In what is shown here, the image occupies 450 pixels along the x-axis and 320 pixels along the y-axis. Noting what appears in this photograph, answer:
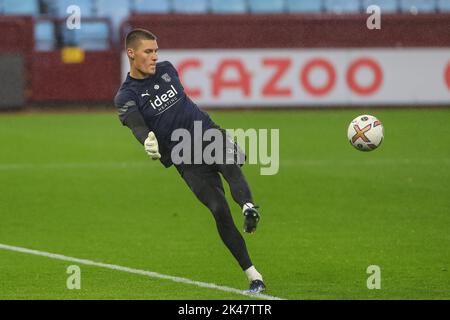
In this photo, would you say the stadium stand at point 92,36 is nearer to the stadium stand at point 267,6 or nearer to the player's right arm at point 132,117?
the stadium stand at point 267,6

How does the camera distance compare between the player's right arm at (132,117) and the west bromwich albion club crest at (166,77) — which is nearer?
the player's right arm at (132,117)

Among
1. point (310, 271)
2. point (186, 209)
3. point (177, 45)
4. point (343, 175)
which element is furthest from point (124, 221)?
point (177, 45)

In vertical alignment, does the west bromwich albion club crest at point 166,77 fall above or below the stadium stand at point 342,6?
Result: below

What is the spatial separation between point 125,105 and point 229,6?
20.9 meters

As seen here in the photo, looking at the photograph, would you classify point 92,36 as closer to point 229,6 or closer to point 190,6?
point 190,6

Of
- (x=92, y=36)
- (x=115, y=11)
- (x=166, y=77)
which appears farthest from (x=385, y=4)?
(x=166, y=77)

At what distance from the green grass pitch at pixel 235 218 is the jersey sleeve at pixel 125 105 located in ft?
4.79

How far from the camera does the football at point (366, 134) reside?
11.6 m

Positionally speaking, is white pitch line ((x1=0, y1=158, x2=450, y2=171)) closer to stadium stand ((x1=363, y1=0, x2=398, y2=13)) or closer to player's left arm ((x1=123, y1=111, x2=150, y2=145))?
player's left arm ((x1=123, y1=111, x2=150, y2=145))

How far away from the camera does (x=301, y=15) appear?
1095 inches

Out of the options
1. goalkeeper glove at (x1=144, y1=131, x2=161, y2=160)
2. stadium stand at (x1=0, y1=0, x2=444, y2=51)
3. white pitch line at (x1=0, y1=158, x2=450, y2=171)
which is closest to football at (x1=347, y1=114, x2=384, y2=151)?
goalkeeper glove at (x1=144, y1=131, x2=161, y2=160)

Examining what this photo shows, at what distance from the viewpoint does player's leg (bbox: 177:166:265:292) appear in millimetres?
9273

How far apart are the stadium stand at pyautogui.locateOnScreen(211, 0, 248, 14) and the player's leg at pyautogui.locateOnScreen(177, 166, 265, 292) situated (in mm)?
20501


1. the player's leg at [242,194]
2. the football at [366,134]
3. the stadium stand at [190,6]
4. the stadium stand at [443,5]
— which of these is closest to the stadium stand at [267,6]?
the stadium stand at [190,6]
